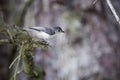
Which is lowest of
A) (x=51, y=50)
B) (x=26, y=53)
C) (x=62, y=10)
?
(x=26, y=53)

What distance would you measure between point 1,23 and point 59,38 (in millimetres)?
1653

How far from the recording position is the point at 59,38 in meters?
3.14

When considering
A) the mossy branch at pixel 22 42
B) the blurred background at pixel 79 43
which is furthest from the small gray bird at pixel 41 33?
the blurred background at pixel 79 43

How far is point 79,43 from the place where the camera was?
10.3 ft

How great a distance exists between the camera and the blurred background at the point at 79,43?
3.06 metres

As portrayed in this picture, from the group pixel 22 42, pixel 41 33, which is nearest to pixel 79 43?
pixel 41 33

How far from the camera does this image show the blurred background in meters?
3.06

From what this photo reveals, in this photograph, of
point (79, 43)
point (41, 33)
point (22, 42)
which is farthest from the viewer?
point (79, 43)

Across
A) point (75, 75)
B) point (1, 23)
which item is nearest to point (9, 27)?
point (1, 23)

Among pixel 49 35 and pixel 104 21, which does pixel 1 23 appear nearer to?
pixel 49 35

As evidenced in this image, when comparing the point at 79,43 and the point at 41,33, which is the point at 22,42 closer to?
the point at 41,33

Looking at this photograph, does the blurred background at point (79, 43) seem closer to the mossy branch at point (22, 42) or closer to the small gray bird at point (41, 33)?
the small gray bird at point (41, 33)

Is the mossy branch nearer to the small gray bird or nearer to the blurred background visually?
the small gray bird

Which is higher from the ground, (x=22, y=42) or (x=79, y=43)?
(x=79, y=43)
